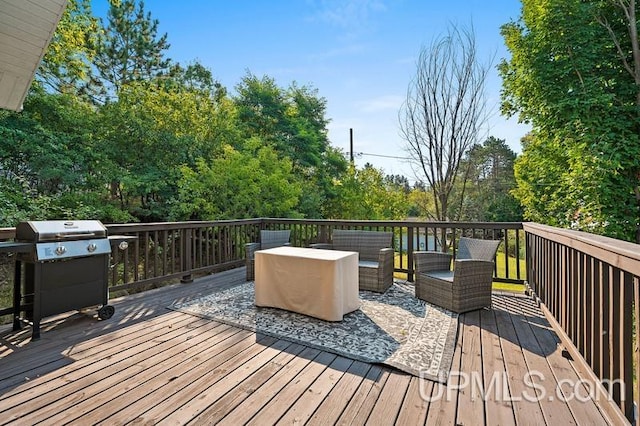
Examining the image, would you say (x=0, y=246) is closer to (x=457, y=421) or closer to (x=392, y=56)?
(x=457, y=421)

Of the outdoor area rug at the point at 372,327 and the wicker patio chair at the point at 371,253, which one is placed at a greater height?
the wicker patio chair at the point at 371,253

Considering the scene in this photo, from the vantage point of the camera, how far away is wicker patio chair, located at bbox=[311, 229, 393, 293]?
418 cm

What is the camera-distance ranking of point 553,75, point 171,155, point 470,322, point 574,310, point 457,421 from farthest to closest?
point 171,155 → point 553,75 → point 470,322 → point 574,310 → point 457,421

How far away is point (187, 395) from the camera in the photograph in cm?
191

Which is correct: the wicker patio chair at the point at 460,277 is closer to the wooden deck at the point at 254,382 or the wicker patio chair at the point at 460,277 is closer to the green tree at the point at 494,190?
the wooden deck at the point at 254,382

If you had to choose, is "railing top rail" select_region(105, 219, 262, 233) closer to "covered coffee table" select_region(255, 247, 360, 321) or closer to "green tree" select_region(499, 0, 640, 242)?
"covered coffee table" select_region(255, 247, 360, 321)

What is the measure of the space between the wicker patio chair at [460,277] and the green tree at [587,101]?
4.12 m

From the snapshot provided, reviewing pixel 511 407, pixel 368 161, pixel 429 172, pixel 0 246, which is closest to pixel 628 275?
pixel 511 407

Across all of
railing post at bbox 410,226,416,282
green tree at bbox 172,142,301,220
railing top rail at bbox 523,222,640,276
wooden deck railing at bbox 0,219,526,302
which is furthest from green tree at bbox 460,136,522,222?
railing top rail at bbox 523,222,640,276

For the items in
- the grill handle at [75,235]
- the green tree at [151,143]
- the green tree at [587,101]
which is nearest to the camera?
the grill handle at [75,235]

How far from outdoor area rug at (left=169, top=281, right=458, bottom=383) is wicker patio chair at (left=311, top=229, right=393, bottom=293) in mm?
173

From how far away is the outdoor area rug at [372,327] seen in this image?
2.39 meters

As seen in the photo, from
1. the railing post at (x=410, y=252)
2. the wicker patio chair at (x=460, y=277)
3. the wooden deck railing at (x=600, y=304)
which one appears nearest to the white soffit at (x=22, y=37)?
the wicker patio chair at (x=460, y=277)

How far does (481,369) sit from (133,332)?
297cm
